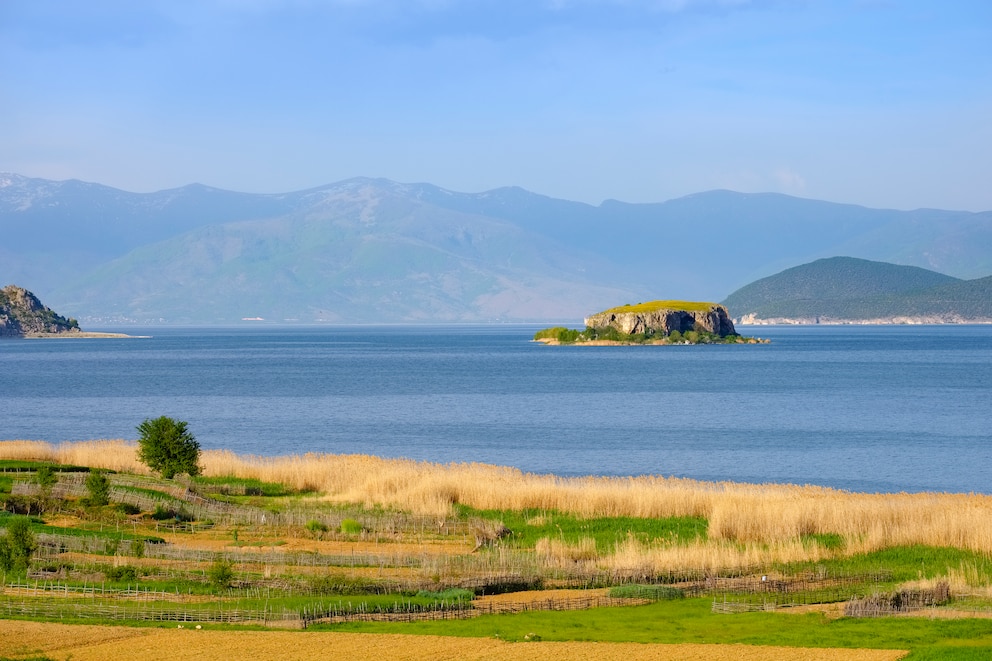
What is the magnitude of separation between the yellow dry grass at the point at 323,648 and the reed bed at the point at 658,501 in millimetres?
9004

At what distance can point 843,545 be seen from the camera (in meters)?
37.0

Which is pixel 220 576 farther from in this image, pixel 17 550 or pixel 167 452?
pixel 167 452

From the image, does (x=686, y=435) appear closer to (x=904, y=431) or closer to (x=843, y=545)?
(x=904, y=431)

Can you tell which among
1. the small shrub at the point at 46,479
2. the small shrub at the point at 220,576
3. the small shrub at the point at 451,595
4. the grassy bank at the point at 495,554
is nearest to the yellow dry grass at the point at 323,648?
the grassy bank at the point at 495,554

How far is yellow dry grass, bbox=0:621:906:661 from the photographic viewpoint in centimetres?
2428

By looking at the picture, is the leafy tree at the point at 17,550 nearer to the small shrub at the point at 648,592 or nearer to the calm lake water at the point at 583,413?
the small shrub at the point at 648,592

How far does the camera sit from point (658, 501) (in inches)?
1725

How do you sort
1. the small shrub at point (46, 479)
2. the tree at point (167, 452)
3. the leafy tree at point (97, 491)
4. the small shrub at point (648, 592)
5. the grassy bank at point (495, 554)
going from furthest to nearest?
the tree at point (167, 452) < the small shrub at point (46, 479) < the leafy tree at point (97, 491) < the small shrub at point (648, 592) < the grassy bank at point (495, 554)

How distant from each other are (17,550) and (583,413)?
213 ft

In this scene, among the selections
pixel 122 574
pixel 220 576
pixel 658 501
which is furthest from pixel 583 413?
pixel 220 576

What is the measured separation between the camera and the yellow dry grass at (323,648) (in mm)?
24281

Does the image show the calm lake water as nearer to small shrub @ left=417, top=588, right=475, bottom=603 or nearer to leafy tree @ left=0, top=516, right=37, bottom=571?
small shrub @ left=417, top=588, right=475, bottom=603

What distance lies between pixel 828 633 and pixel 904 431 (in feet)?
187

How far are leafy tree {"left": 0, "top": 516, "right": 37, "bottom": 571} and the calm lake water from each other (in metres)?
33.0
